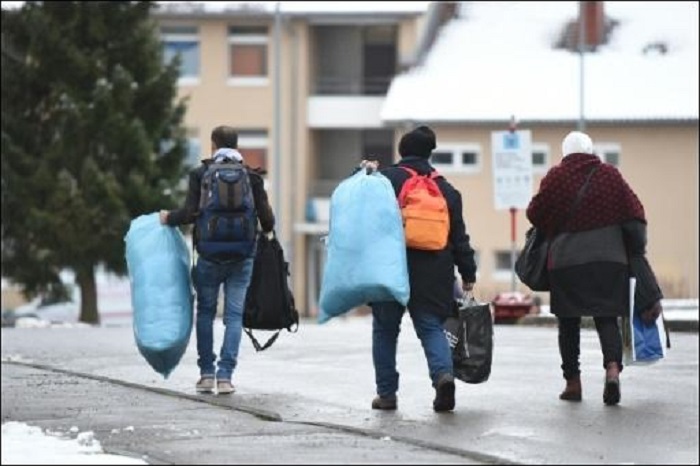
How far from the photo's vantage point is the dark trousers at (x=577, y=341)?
12.0 m

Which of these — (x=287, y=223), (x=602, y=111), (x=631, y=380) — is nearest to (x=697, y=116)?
(x=602, y=111)

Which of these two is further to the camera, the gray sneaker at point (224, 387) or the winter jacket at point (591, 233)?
the gray sneaker at point (224, 387)

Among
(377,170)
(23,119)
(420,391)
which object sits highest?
(23,119)

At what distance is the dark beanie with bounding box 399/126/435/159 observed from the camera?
11.6 m

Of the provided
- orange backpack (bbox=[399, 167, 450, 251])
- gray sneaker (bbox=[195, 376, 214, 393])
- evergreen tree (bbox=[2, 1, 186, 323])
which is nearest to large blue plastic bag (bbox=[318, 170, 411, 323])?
orange backpack (bbox=[399, 167, 450, 251])

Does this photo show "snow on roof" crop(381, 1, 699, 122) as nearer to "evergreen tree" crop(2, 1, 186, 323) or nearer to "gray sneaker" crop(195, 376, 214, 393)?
"evergreen tree" crop(2, 1, 186, 323)

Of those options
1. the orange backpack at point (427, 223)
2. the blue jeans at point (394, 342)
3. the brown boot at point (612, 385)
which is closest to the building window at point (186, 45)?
the brown boot at point (612, 385)

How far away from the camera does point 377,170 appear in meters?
11.6

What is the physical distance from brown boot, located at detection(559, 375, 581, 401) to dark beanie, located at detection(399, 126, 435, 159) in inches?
70.4

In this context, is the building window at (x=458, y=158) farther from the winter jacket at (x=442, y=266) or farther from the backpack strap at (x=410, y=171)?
the winter jacket at (x=442, y=266)

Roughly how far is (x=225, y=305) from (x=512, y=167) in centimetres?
2145

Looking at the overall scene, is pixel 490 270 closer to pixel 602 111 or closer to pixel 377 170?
pixel 602 111

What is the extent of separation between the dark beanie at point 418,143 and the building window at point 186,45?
51.7 m

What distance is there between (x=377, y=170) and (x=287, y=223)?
165 ft
